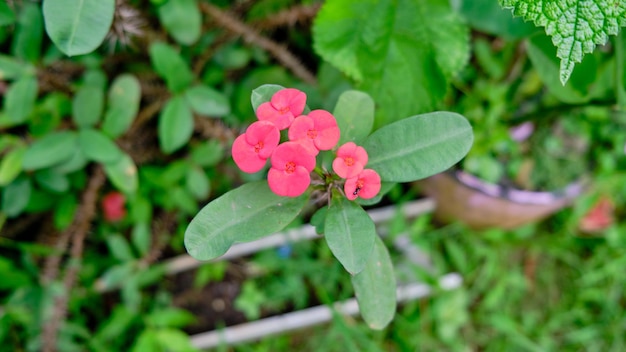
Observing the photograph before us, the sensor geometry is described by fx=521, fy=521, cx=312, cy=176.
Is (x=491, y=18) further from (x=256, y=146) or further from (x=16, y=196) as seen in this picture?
(x=16, y=196)

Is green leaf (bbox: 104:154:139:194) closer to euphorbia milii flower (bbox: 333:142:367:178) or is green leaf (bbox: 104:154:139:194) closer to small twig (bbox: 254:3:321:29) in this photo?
small twig (bbox: 254:3:321:29)

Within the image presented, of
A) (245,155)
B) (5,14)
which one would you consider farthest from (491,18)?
(5,14)

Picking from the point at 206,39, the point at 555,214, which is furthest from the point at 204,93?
the point at 555,214

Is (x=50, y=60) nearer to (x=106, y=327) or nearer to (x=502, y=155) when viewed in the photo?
(x=106, y=327)

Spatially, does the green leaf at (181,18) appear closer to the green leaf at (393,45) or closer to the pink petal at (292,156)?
the green leaf at (393,45)

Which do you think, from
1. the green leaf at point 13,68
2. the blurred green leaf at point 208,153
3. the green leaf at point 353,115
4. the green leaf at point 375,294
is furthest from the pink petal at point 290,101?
the green leaf at point 13,68

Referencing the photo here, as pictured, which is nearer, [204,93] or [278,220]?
[278,220]
